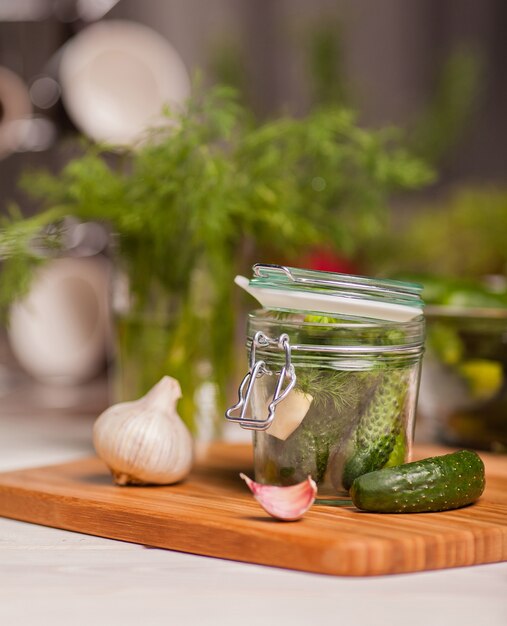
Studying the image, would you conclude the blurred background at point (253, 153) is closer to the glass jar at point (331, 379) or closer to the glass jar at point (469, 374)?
the glass jar at point (469, 374)

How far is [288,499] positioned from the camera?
2.66 feet

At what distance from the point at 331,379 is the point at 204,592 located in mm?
223

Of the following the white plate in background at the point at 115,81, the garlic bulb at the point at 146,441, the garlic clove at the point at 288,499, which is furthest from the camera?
the white plate in background at the point at 115,81

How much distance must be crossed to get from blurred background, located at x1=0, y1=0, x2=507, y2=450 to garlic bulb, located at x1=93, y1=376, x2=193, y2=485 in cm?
20

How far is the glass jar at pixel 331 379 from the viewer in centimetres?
86

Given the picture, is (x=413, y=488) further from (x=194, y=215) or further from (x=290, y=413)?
(x=194, y=215)

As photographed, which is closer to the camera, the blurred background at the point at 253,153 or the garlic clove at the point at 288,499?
the garlic clove at the point at 288,499

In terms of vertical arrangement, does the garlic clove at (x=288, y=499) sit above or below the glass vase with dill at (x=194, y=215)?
below

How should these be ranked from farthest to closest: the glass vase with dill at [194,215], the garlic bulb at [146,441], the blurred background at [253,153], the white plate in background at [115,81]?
the white plate in background at [115,81]
the blurred background at [253,153]
the glass vase with dill at [194,215]
the garlic bulb at [146,441]

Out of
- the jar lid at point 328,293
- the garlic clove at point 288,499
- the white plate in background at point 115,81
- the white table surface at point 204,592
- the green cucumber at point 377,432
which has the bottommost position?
the white table surface at point 204,592

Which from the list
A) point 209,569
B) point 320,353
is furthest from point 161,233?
point 209,569

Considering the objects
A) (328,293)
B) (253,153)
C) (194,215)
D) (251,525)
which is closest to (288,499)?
(251,525)

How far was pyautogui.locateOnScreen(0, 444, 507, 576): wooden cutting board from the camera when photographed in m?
0.75

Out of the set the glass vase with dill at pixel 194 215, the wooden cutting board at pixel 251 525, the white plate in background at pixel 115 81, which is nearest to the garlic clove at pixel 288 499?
the wooden cutting board at pixel 251 525
